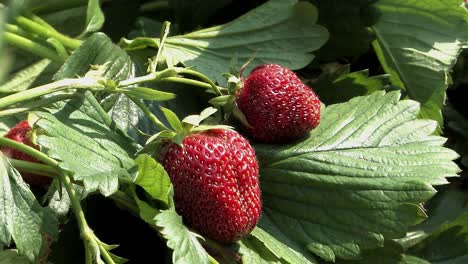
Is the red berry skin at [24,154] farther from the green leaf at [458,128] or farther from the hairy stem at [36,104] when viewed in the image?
the green leaf at [458,128]

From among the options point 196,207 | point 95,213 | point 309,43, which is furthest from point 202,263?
point 309,43

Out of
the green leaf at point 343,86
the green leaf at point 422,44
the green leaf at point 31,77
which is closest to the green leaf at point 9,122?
the green leaf at point 31,77

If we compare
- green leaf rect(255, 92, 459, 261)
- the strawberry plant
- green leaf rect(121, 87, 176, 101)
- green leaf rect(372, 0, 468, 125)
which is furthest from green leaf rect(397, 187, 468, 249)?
green leaf rect(121, 87, 176, 101)

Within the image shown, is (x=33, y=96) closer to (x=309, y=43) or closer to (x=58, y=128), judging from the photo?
(x=58, y=128)

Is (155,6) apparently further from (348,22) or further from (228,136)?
(228,136)

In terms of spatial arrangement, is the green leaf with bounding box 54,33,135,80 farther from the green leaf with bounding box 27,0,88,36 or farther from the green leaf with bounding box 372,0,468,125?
the green leaf with bounding box 372,0,468,125

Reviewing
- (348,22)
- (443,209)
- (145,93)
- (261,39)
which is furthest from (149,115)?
(443,209)
